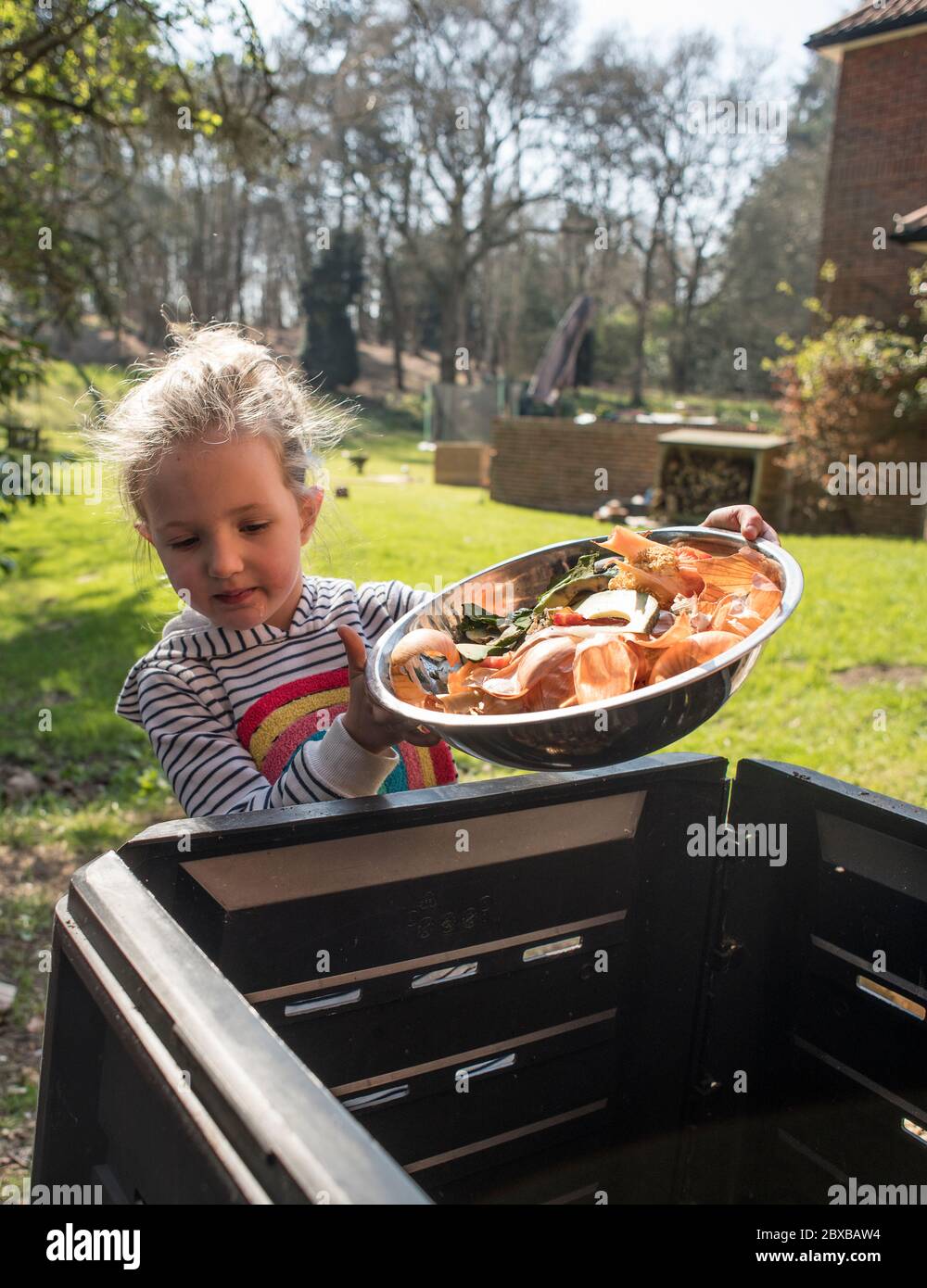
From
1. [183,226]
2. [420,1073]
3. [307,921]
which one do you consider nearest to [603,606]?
[307,921]

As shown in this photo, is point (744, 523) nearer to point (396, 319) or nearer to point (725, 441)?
point (725, 441)

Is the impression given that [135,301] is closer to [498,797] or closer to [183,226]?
[183,226]

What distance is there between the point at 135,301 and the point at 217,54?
Answer: 1291 inches

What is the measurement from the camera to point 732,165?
36281 mm

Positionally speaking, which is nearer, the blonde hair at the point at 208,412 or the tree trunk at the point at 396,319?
the blonde hair at the point at 208,412

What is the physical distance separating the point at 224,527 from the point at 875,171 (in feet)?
46.2

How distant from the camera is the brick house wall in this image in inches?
496

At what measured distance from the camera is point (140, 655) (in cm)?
668

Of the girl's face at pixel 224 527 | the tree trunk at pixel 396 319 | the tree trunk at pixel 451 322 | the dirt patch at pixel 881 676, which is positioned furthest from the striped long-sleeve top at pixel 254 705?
the tree trunk at pixel 396 319

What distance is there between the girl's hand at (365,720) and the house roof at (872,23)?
14180 millimetres

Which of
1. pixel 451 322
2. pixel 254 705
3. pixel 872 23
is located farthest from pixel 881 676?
pixel 451 322

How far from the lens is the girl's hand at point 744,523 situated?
4.77ft

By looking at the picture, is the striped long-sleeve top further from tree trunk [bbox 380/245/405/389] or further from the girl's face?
tree trunk [bbox 380/245/405/389]

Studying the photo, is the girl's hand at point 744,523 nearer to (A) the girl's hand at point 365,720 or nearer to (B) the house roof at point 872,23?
(A) the girl's hand at point 365,720
